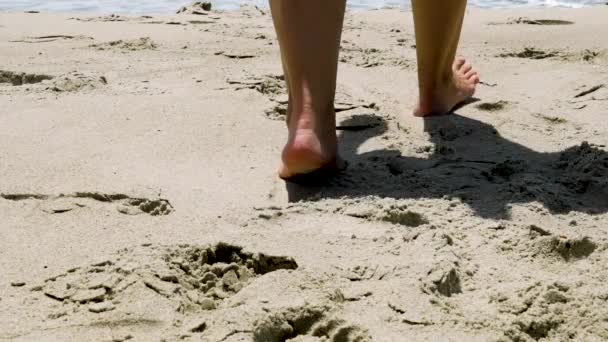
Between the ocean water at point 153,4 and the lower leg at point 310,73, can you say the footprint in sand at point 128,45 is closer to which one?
the ocean water at point 153,4

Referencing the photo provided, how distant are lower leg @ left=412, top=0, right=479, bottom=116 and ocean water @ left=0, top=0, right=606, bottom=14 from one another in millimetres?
2980

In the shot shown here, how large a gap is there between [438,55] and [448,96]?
144 mm

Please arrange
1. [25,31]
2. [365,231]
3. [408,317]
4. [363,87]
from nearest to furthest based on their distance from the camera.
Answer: [408,317]
[365,231]
[363,87]
[25,31]

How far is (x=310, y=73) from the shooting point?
71.4 inches

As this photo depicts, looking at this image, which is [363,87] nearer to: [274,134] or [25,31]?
[274,134]

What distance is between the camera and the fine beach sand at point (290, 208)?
1207mm

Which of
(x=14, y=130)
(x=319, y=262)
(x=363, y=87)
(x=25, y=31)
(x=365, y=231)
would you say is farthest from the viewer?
(x=25, y=31)

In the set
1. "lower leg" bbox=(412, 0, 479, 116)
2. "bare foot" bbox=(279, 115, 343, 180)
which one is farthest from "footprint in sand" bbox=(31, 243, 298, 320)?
"lower leg" bbox=(412, 0, 479, 116)

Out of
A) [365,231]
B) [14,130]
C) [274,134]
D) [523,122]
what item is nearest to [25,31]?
[14,130]

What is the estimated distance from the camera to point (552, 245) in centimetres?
143

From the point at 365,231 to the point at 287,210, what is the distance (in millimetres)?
174

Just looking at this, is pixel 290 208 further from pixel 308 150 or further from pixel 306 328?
pixel 306 328

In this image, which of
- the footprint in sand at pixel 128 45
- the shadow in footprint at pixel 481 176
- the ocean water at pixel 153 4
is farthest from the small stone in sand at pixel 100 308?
the ocean water at pixel 153 4

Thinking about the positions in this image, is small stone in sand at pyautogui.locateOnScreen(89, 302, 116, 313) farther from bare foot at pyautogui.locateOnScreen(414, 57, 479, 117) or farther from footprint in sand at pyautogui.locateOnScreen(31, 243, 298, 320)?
bare foot at pyautogui.locateOnScreen(414, 57, 479, 117)
